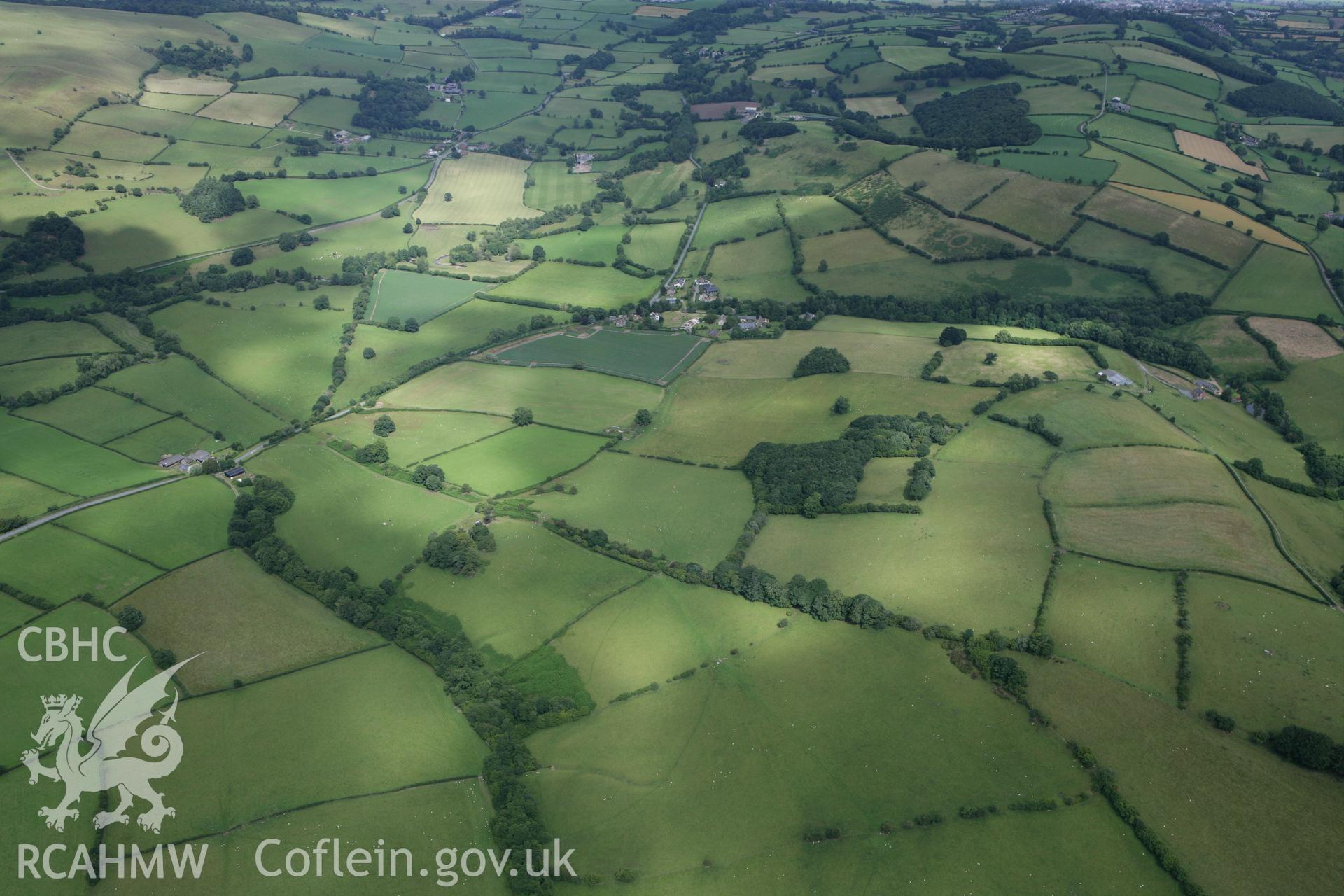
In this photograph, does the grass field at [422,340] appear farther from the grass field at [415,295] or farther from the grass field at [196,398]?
the grass field at [196,398]

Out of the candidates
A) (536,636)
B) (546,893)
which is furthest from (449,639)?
(546,893)

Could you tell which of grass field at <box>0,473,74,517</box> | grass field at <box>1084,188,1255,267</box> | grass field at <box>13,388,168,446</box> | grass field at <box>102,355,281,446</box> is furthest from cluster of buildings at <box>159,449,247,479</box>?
grass field at <box>1084,188,1255,267</box>

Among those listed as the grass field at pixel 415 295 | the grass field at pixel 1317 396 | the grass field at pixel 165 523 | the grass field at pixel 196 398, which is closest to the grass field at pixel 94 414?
the grass field at pixel 196 398

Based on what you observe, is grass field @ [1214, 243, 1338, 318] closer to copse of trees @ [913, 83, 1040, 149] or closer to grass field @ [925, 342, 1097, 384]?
grass field @ [925, 342, 1097, 384]

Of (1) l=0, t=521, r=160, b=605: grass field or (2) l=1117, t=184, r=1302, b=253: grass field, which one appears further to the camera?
(2) l=1117, t=184, r=1302, b=253: grass field

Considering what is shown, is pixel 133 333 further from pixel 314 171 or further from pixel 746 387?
pixel 746 387

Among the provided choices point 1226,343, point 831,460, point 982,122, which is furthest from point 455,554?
point 982,122
